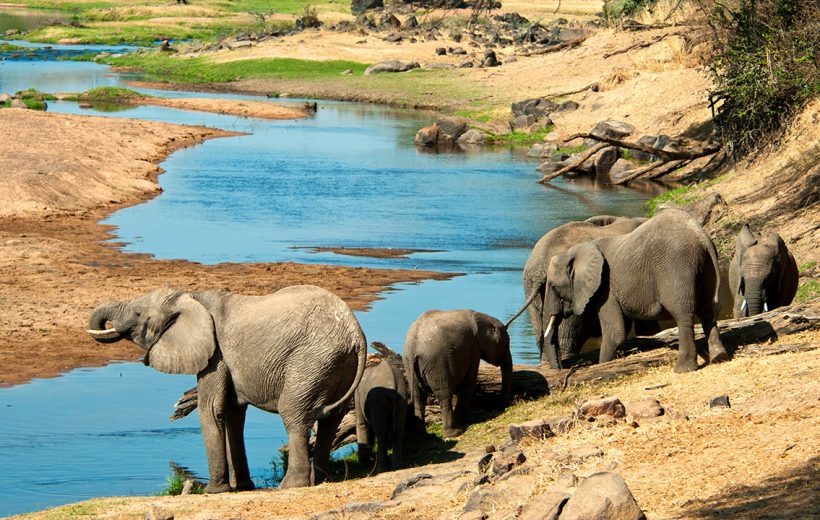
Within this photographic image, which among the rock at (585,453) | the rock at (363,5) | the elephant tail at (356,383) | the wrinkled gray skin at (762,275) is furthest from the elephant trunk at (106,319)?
the rock at (363,5)

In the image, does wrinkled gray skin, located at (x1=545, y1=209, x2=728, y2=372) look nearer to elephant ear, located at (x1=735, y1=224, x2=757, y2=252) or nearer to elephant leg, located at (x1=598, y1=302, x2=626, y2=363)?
elephant leg, located at (x1=598, y1=302, x2=626, y2=363)

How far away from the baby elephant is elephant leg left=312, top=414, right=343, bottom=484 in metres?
0.46

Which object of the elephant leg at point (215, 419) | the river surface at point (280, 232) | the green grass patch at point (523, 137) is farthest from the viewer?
the green grass patch at point (523, 137)

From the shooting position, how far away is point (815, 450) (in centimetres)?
796

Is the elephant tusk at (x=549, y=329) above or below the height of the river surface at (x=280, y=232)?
above

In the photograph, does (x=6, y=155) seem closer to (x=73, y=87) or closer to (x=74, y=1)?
(x=73, y=87)

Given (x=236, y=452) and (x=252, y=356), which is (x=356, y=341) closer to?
(x=252, y=356)

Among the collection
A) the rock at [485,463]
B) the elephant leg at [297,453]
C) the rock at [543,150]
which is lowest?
the rock at [543,150]

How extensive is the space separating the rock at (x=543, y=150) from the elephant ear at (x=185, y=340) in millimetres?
32145

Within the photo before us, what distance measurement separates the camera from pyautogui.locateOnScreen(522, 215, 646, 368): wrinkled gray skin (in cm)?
1416

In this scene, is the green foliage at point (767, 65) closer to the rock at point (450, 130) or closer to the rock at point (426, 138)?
the rock at point (426, 138)

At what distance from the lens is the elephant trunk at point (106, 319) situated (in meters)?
11.7

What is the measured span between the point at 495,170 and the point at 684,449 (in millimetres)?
31452

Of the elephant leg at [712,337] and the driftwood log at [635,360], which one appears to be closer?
the elephant leg at [712,337]
